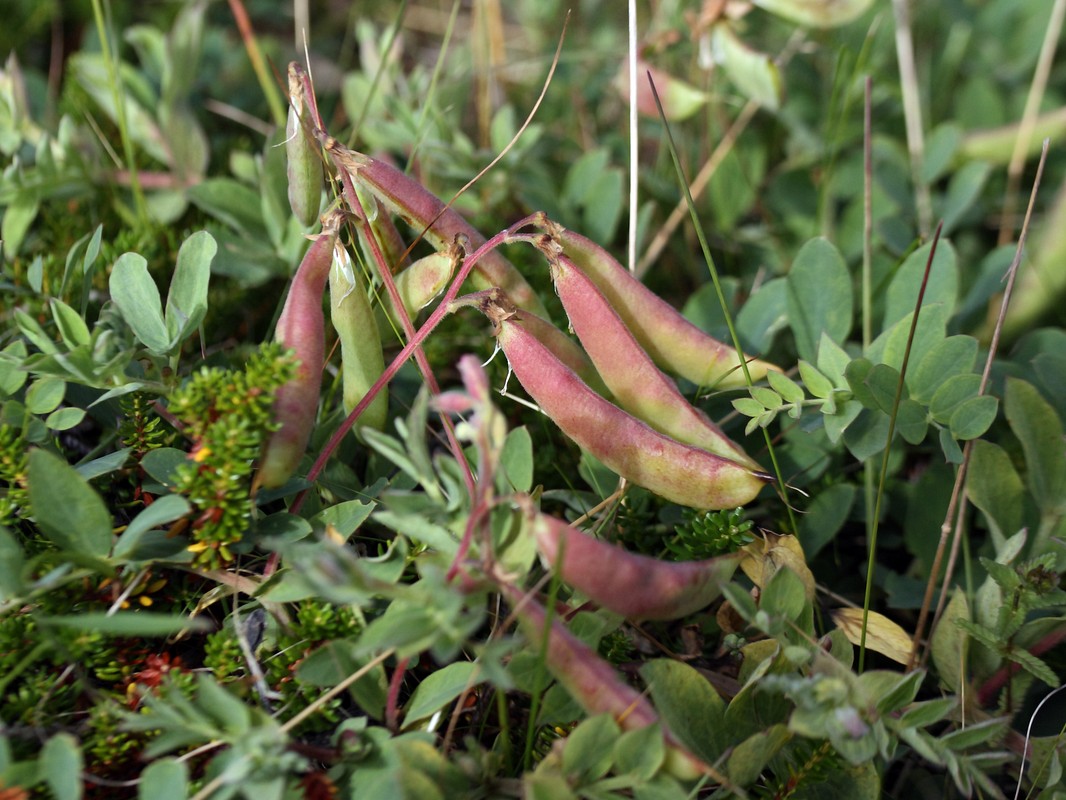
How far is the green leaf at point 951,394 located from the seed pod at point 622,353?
0.35 meters

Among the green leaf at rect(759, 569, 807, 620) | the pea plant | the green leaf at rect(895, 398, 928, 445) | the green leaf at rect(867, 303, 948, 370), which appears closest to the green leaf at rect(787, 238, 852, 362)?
the pea plant

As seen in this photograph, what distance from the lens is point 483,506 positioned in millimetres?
1021

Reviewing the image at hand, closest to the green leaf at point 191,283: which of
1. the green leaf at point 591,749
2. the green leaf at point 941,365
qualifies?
the green leaf at point 591,749

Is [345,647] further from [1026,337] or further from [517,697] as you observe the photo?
[1026,337]

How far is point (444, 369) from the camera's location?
179cm

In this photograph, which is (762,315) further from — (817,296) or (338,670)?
(338,670)

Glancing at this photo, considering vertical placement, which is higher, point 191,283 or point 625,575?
point 191,283

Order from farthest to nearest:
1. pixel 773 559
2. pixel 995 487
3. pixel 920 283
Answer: pixel 920 283 < pixel 995 487 < pixel 773 559

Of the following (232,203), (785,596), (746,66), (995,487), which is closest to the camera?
(785,596)

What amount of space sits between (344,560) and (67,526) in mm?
392

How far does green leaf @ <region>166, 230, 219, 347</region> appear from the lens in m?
1.28

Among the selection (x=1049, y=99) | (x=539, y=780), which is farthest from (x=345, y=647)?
(x=1049, y=99)

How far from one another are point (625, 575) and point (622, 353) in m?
0.37

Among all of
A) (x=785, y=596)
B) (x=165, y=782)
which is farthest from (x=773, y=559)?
(x=165, y=782)
